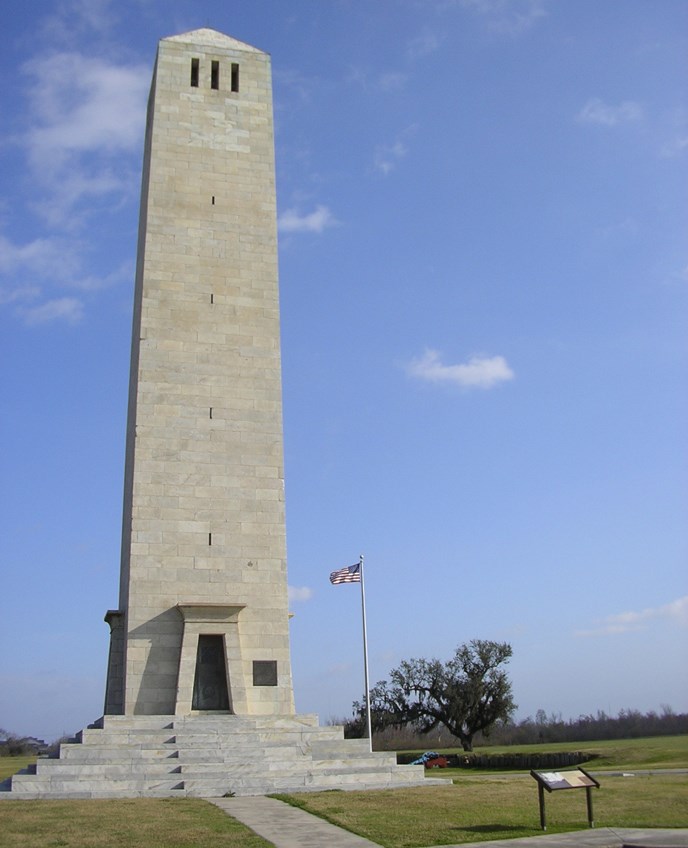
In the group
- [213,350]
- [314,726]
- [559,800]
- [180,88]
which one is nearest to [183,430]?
[213,350]

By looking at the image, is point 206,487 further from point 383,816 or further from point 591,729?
point 591,729

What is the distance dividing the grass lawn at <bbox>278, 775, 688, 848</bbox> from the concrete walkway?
32cm

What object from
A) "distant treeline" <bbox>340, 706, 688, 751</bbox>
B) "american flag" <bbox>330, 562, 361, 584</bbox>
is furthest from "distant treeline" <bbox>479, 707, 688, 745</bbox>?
"american flag" <bbox>330, 562, 361, 584</bbox>

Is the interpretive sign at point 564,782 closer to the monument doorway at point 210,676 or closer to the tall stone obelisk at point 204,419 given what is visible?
the tall stone obelisk at point 204,419

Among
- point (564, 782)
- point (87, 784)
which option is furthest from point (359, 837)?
point (87, 784)

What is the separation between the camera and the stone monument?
1797 cm

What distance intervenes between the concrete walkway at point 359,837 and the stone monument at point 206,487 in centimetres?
428

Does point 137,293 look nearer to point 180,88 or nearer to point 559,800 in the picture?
point 180,88

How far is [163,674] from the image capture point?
2116 cm

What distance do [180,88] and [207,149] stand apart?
249 centimetres

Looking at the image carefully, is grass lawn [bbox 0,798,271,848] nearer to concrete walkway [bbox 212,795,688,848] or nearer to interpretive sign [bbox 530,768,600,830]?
concrete walkway [bbox 212,795,688,848]

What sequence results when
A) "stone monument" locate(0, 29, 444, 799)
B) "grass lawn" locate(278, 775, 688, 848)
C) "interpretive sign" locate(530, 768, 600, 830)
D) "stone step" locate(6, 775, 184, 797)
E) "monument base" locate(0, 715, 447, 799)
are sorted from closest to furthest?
"grass lawn" locate(278, 775, 688, 848) → "interpretive sign" locate(530, 768, 600, 830) → "stone step" locate(6, 775, 184, 797) → "monument base" locate(0, 715, 447, 799) → "stone monument" locate(0, 29, 444, 799)

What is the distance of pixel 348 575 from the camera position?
96.5 feet

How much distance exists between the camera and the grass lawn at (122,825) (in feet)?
33.0
